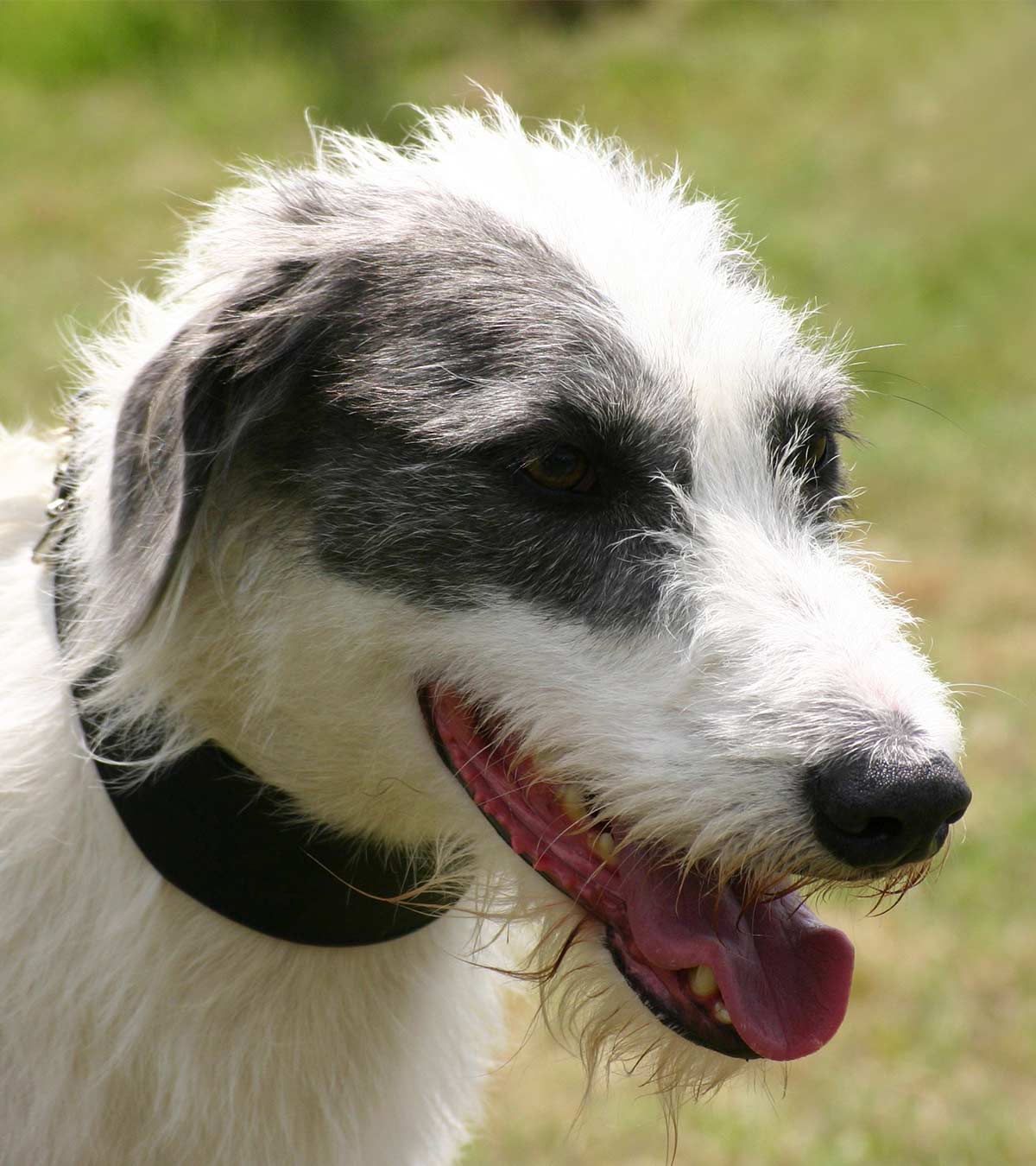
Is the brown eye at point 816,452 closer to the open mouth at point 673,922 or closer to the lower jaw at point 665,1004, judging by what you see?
the open mouth at point 673,922

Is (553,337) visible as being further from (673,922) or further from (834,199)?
(834,199)

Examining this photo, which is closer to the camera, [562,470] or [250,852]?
[562,470]

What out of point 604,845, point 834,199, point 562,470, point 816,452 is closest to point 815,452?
point 816,452

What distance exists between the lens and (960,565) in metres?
7.89

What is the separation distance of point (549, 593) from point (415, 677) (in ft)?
0.96

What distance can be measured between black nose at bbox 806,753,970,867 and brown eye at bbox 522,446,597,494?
0.66m

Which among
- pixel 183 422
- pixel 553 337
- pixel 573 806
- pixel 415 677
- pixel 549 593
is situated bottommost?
pixel 573 806

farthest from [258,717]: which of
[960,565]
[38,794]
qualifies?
[960,565]

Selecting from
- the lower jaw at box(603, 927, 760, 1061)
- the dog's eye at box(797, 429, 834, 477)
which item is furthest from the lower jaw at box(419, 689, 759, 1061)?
the dog's eye at box(797, 429, 834, 477)

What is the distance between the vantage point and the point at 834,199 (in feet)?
39.7

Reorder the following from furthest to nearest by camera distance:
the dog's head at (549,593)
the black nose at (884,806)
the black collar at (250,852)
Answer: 1. the black collar at (250,852)
2. the dog's head at (549,593)
3. the black nose at (884,806)

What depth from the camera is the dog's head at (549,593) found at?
2.37m


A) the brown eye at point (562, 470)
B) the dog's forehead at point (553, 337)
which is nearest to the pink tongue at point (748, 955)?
the brown eye at point (562, 470)

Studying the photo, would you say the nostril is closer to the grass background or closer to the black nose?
the black nose
